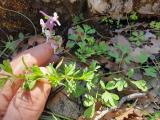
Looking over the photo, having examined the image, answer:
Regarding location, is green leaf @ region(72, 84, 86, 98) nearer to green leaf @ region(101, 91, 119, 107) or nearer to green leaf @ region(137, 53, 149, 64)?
green leaf @ region(101, 91, 119, 107)

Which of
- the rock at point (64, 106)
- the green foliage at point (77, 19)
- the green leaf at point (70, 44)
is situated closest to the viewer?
the rock at point (64, 106)

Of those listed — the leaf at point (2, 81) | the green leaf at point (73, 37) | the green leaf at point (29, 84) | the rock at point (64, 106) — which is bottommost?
the rock at point (64, 106)

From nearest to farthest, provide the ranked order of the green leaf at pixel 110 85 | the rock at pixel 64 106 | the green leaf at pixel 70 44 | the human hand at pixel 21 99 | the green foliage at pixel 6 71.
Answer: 1. the green foliage at pixel 6 71
2. the human hand at pixel 21 99
3. the green leaf at pixel 110 85
4. the rock at pixel 64 106
5. the green leaf at pixel 70 44

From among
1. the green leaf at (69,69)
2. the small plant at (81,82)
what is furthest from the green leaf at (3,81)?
the green leaf at (69,69)

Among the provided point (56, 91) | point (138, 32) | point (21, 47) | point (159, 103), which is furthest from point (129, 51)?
point (21, 47)

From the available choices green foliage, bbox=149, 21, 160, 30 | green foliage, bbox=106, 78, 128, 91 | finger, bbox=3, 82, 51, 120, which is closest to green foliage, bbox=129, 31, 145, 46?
green foliage, bbox=149, 21, 160, 30

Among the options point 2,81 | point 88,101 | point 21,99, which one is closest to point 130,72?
point 88,101

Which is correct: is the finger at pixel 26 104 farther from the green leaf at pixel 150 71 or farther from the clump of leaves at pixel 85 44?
the green leaf at pixel 150 71
